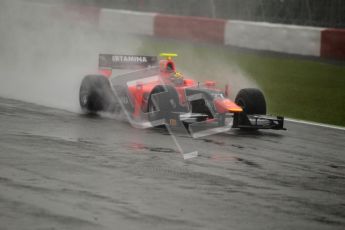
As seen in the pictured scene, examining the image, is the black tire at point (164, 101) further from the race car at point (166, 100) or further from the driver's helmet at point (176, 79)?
the driver's helmet at point (176, 79)

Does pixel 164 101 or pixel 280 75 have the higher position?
pixel 164 101

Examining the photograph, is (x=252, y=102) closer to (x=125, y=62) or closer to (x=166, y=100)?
(x=166, y=100)

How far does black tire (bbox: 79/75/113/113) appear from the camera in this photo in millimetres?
13086

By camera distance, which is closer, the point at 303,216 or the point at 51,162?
the point at 303,216

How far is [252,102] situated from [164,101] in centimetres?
123

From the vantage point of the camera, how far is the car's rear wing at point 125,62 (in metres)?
13.4

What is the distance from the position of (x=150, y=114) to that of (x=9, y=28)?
11.8m

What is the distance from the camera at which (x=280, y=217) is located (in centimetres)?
734

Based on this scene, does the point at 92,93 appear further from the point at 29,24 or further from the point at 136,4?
the point at 136,4

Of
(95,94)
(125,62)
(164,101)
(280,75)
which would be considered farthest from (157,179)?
(280,75)

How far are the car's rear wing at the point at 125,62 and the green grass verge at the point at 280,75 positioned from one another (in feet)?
9.48

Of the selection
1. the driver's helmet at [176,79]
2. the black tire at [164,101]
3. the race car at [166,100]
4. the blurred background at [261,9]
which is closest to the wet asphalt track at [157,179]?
the race car at [166,100]

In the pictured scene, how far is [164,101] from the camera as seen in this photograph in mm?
12156

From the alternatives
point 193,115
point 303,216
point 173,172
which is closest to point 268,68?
point 193,115
